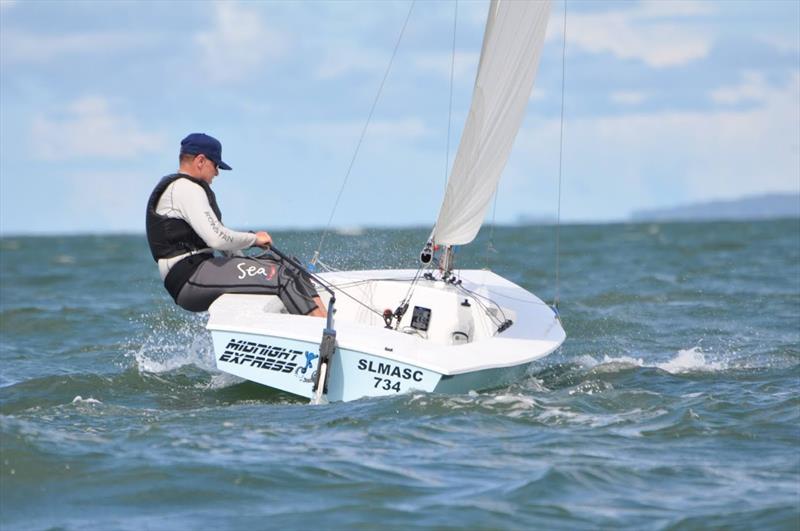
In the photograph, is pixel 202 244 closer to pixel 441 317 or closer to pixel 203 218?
pixel 203 218

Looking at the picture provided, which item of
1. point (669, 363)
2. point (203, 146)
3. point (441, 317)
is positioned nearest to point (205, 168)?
point (203, 146)

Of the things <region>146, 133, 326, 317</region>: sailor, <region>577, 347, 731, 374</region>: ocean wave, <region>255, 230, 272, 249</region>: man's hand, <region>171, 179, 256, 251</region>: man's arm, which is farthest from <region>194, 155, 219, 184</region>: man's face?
<region>577, 347, 731, 374</region>: ocean wave

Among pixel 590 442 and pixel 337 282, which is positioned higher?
pixel 337 282

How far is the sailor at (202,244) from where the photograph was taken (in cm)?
Answer: 773

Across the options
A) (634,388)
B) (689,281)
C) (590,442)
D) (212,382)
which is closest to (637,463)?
(590,442)

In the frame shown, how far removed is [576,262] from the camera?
87.8 feet

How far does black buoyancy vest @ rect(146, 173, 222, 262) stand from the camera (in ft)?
25.7

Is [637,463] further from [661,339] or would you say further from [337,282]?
[661,339]

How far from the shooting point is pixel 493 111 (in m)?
8.59

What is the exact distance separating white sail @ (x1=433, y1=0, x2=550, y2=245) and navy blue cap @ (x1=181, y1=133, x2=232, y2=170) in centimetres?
166

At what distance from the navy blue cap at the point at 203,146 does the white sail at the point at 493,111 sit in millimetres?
1659

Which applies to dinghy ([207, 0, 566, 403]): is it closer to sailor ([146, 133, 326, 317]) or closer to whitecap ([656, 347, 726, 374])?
sailor ([146, 133, 326, 317])

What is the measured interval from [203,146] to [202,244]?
643mm

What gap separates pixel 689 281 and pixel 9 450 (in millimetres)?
15043
